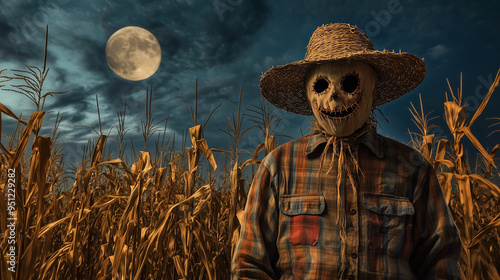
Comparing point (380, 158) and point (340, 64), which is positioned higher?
point (340, 64)

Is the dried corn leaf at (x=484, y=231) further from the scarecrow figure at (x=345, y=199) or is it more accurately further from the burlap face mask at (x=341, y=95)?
the burlap face mask at (x=341, y=95)

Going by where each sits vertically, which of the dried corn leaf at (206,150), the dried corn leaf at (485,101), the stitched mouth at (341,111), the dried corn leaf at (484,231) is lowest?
the dried corn leaf at (484,231)

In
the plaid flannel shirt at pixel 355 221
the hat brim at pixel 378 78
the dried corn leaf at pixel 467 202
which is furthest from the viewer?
the dried corn leaf at pixel 467 202

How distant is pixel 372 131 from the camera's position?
2.07 meters

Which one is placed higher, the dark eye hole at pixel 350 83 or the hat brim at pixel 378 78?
the hat brim at pixel 378 78

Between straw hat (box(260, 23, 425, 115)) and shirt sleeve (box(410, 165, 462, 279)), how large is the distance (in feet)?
2.05

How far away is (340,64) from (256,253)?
114 cm

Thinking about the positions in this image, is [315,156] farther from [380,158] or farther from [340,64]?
[340,64]

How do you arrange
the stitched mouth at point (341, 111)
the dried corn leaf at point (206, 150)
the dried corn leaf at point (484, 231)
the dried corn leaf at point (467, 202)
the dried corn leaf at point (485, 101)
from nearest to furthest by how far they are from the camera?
the stitched mouth at point (341, 111), the dried corn leaf at point (484, 231), the dried corn leaf at point (485, 101), the dried corn leaf at point (467, 202), the dried corn leaf at point (206, 150)

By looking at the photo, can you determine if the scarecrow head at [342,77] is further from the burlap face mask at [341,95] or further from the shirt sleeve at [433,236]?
the shirt sleeve at [433,236]

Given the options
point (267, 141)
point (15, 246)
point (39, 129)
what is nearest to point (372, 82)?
point (267, 141)

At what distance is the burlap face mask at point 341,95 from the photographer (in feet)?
6.36

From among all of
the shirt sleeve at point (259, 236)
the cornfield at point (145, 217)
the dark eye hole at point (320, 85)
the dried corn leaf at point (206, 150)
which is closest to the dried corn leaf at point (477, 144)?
the cornfield at point (145, 217)

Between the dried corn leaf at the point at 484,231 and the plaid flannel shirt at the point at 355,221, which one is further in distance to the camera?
the dried corn leaf at the point at 484,231
